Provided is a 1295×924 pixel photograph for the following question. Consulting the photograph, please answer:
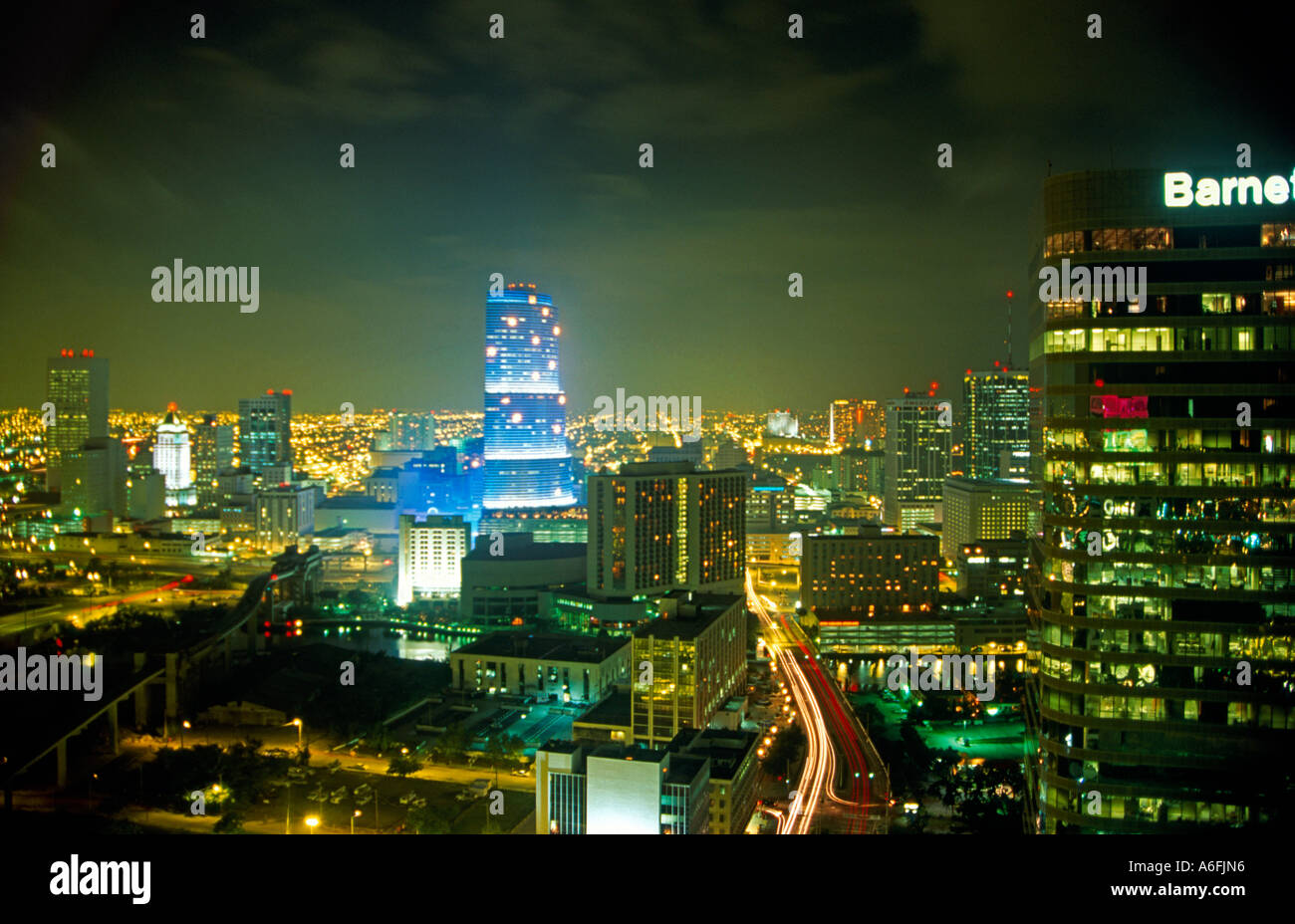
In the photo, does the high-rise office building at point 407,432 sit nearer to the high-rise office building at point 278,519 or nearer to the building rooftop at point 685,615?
the high-rise office building at point 278,519

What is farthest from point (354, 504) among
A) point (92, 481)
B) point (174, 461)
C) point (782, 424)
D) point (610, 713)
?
point (610, 713)

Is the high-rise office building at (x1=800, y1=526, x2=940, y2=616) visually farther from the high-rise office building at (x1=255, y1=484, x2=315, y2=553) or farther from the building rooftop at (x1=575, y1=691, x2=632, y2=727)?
the high-rise office building at (x1=255, y1=484, x2=315, y2=553)

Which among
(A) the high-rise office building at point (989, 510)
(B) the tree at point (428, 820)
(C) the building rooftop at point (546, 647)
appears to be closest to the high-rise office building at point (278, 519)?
(C) the building rooftop at point (546, 647)

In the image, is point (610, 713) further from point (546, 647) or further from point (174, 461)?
point (174, 461)

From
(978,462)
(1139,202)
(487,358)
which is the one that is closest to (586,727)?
(1139,202)
